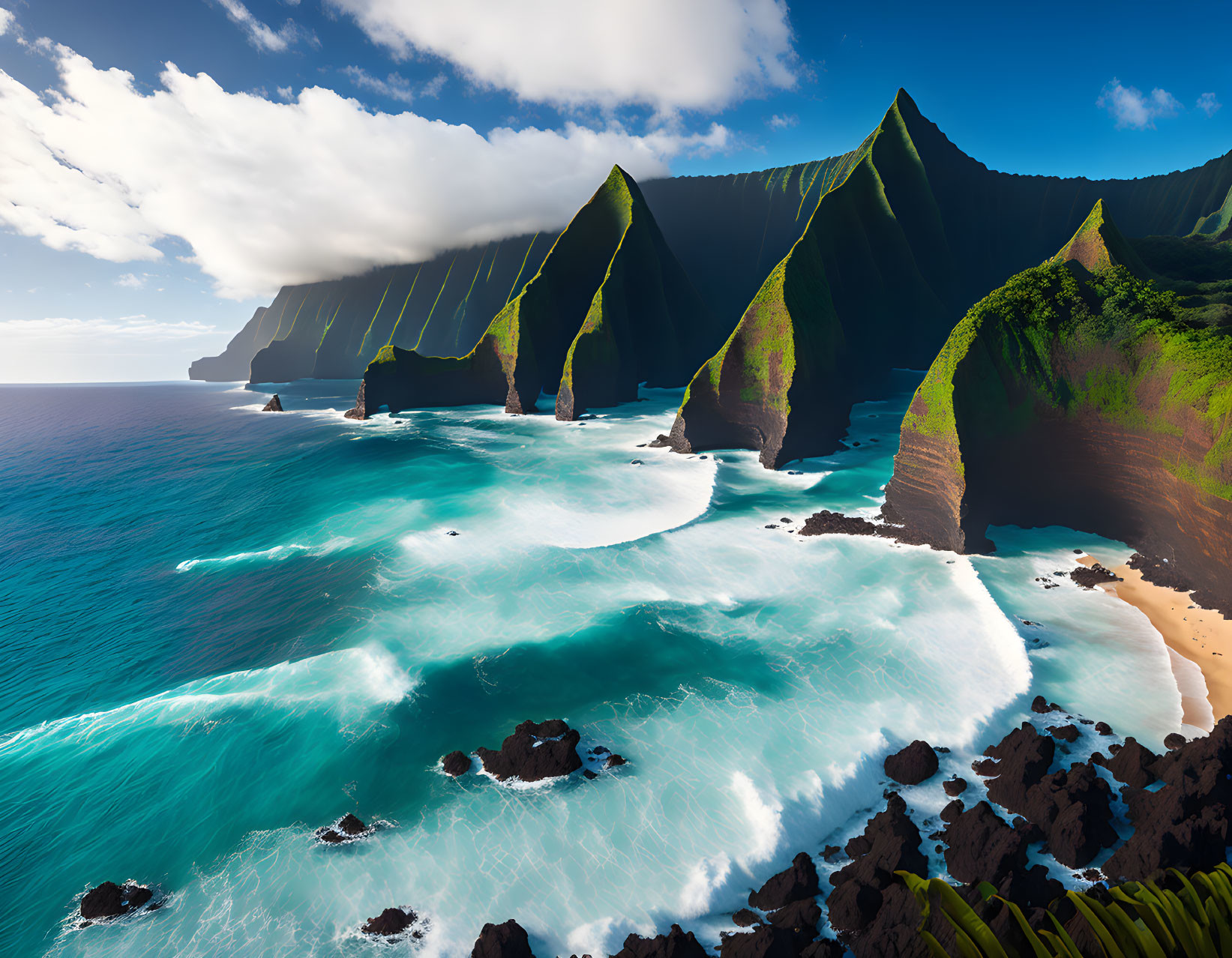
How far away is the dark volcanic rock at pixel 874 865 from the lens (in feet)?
33.7

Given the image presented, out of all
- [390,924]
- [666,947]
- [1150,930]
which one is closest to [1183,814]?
[1150,930]

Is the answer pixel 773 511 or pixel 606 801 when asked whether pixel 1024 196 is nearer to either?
pixel 773 511

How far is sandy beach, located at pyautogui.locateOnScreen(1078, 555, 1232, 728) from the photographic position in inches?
631

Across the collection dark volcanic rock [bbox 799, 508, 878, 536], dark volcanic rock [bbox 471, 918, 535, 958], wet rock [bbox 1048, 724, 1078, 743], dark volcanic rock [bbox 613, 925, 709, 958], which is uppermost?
dark volcanic rock [bbox 799, 508, 878, 536]

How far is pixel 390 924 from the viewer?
10914 millimetres

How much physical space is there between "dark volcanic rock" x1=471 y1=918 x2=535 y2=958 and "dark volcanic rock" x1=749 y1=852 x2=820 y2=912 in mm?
4546

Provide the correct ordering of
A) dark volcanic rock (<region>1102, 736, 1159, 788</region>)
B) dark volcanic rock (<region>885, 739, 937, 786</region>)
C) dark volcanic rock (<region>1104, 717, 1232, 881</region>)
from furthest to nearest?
1. dark volcanic rock (<region>885, 739, 937, 786</region>)
2. dark volcanic rock (<region>1102, 736, 1159, 788</region>)
3. dark volcanic rock (<region>1104, 717, 1232, 881</region>)

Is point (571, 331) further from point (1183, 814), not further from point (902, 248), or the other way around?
point (1183, 814)

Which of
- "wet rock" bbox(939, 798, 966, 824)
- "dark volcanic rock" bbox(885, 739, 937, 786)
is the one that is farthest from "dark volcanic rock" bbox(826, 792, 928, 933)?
"dark volcanic rock" bbox(885, 739, 937, 786)

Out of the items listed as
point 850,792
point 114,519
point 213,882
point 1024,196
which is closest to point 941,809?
point 850,792

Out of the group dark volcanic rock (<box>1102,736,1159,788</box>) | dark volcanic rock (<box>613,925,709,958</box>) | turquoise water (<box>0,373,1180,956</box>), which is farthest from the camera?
dark volcanic rock (<box>1102,736,1159,788</box>)

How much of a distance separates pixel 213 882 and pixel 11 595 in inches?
923

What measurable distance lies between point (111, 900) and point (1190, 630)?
1225 inches

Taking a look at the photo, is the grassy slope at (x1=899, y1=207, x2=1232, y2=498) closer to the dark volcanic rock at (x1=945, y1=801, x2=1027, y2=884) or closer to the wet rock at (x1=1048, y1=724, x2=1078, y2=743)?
the wet rock at (x1=1048, y1=724, x2=1078, y2=743)
